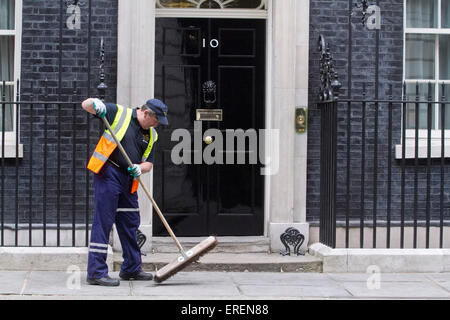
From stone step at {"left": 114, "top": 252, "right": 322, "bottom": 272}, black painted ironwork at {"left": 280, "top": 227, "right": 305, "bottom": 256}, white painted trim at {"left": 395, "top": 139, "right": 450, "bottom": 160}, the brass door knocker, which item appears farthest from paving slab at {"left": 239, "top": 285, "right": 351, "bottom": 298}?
the brass door knocker

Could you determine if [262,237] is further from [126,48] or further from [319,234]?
[126,48]

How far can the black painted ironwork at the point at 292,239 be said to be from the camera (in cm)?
945

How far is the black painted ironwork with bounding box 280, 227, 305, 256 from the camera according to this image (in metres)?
9.45

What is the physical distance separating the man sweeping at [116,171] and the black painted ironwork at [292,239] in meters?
2.17

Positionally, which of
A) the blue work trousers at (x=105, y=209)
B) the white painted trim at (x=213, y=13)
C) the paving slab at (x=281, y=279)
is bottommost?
the paving slab at (x=281, y=279)

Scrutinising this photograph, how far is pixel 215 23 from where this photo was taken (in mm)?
9906

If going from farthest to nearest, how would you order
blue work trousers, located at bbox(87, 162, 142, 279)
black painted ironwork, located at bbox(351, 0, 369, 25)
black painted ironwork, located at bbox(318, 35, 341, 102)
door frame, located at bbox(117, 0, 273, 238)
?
black painted ironwork, located at bbox(351, 0, 369, 25)
door frame, located at bbox(117, 0, 273, 238)
black painted ironwork, located at bbox(318, 35, 341, 102)
blue work trousers, located at bbox(87, 162, 142, 279)

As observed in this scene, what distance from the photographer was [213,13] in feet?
32.5

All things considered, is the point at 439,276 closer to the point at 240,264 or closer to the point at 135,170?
the point at 240,264

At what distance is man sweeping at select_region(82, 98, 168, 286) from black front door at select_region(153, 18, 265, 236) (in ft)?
6.08

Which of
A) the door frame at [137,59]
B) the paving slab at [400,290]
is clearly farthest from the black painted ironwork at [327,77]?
the paving slab at [400,290]

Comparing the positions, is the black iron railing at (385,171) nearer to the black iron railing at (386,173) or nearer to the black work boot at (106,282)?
the black iron railing at (386,173)

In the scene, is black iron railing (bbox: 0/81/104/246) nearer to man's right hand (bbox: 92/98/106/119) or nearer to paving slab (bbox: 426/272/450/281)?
man's right hand (bbox: 92/98/106/119)
